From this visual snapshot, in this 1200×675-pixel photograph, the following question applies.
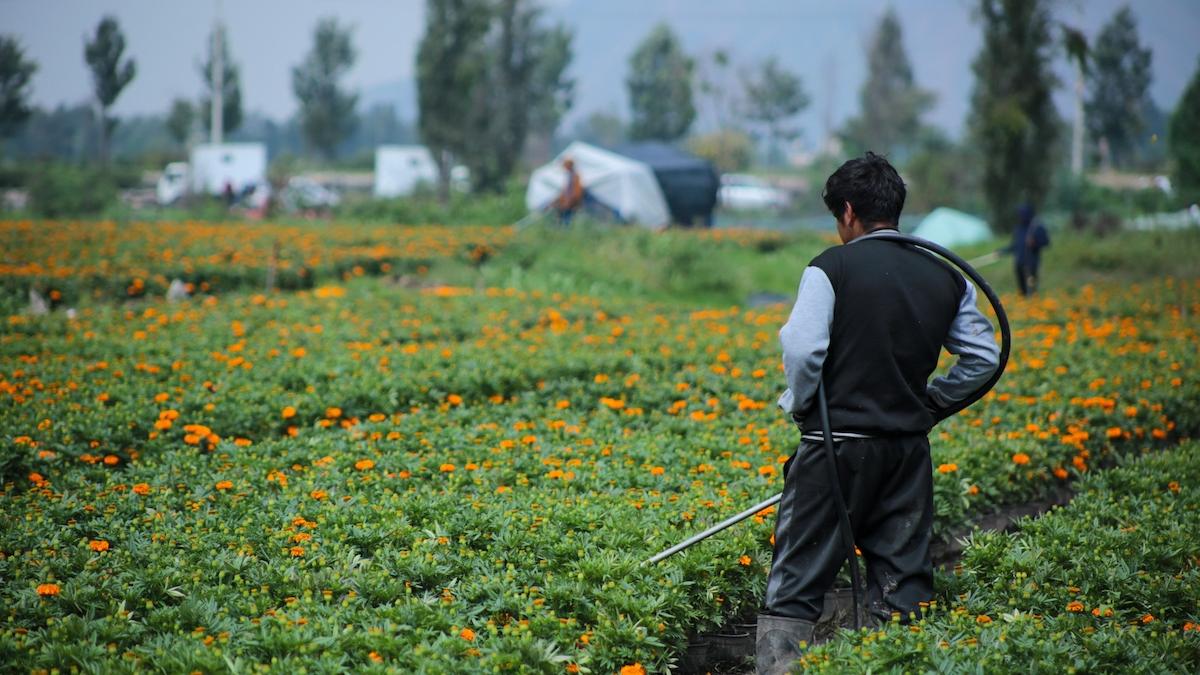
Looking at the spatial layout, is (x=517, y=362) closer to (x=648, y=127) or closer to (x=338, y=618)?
(x=338, y=618)

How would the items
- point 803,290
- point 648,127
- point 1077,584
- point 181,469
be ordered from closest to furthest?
point 803,290
point 1077,584
point 181,469
point 648,127

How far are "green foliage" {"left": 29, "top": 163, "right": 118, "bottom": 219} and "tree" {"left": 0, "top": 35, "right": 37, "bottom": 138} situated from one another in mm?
7033

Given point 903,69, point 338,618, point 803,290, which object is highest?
point 903,69

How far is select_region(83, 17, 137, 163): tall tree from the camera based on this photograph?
4006 centimetres

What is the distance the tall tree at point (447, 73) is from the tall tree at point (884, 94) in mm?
27259

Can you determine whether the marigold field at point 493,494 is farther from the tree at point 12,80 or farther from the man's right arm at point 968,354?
the tree at point 12,80

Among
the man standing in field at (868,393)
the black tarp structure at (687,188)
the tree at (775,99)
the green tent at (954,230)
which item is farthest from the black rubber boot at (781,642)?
the tree at (775,99)

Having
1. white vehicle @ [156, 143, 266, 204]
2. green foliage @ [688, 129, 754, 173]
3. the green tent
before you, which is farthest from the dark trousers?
green foliage @ [688, 129, 754, 173]

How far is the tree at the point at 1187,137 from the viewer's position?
1625 centimetres

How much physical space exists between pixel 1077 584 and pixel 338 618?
281 centimetres

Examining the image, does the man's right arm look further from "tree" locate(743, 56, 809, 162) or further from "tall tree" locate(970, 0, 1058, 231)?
"tree" locate(743, 56, 809, 162)

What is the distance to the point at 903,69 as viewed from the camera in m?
56.9

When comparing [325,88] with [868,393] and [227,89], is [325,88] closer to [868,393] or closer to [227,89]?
[227,89]

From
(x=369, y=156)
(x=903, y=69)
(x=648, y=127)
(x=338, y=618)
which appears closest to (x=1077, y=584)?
(x=338, y=618)
